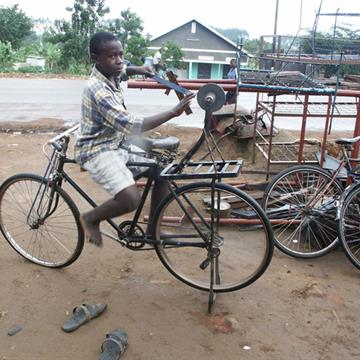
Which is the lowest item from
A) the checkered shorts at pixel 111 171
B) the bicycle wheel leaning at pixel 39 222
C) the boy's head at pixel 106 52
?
the bicycle wheel leaning at pixel 39 222

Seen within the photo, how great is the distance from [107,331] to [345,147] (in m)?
2.47

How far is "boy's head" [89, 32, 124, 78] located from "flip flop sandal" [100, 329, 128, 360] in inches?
65.2

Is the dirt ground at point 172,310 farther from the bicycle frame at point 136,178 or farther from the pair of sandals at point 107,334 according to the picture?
the bicycle frame at point 136,178

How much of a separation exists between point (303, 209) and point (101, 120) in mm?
2098

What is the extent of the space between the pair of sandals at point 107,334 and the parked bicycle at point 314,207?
5.43 ft

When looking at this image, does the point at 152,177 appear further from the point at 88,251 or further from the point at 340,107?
the point at 340,107

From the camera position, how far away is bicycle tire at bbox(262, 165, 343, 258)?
12.4ft

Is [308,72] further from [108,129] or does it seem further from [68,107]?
[68,107]

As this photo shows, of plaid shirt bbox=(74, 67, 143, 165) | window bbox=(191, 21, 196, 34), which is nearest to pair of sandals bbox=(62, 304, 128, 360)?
plaid shirt bbox=(74, 67, 143, 165)

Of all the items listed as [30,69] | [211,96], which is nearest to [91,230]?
[211,96]

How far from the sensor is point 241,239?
400 cm

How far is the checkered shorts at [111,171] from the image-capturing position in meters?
2.78


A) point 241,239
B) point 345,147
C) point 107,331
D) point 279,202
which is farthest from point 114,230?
point 345,147

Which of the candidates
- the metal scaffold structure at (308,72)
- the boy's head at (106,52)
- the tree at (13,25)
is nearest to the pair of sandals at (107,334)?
the boy's head at (106,52)
